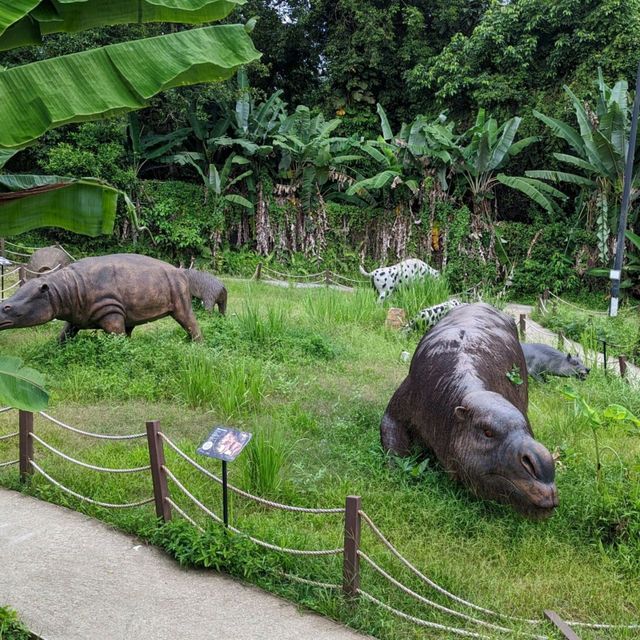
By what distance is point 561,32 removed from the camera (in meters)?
18.5

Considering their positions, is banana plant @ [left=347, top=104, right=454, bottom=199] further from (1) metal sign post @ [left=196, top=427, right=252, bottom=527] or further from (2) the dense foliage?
(1) metal sign post @ [left=196, top=427, right=252, bottom=527]

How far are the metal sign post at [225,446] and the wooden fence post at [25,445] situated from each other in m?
1.80

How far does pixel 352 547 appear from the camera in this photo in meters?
3.63

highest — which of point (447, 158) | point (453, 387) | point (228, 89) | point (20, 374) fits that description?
point (228, 89)

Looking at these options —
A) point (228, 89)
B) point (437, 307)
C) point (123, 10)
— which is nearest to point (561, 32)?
point (228, 89)

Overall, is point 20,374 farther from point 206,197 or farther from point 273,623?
point 206,197

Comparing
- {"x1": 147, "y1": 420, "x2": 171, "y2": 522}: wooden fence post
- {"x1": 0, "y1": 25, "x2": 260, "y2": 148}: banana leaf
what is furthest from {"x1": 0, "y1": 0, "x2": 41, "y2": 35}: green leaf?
{"x1": 147, "y1": 420, "x2": 171, "y2": 522}: wooden fence post

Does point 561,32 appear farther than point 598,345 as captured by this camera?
Yes

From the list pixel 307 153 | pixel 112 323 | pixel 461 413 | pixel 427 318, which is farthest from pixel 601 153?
pixel 461 413

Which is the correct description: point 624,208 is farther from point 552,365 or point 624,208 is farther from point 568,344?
point 552,365

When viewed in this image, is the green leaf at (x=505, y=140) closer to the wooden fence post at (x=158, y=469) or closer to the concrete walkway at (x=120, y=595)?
the wooden fence post at (x=158, y=469)

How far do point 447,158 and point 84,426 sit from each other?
1295cm

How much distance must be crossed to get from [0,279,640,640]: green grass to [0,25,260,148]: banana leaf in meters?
2.48

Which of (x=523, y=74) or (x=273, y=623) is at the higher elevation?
(x=523, y=74)
